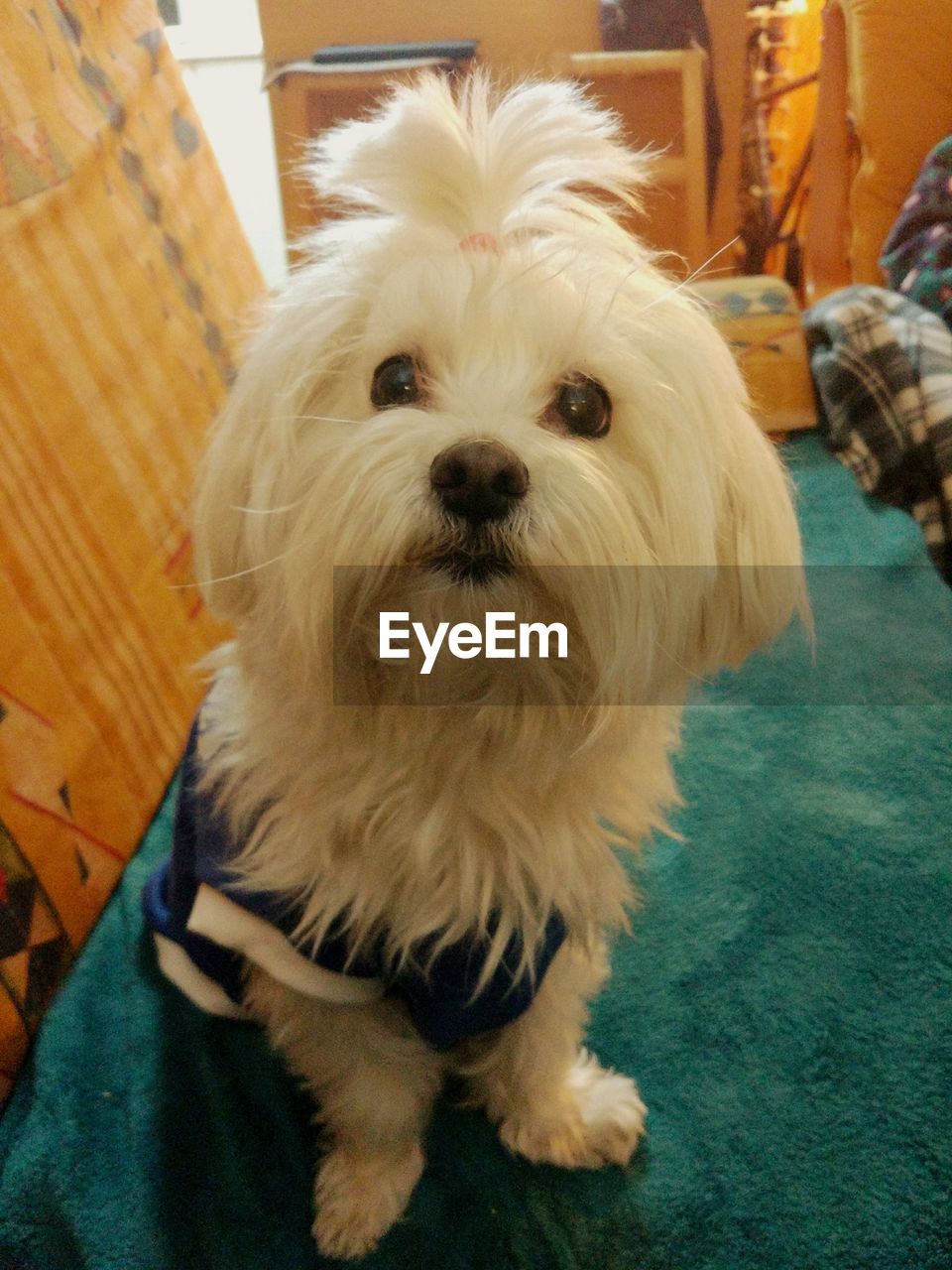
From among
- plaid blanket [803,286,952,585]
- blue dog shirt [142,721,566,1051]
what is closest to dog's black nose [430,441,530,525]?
blue dog shirt [142,721,566,1051]

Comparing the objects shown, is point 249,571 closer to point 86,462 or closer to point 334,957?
point 334,957

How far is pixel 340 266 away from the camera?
0.63 meters

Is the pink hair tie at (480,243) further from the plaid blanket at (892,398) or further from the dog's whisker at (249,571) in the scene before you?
the plaid blanket at (892,398)

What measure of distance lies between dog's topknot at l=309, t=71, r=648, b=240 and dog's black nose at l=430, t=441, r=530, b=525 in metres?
0.22

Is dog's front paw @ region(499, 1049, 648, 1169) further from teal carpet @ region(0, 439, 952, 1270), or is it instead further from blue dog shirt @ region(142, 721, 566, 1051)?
blue dog shirt @ region(142, 721, 566, 1051)

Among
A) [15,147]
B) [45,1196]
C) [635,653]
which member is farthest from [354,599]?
[15,147]

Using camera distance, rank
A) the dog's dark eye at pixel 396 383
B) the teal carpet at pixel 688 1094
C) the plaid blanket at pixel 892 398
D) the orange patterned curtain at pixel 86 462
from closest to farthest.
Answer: the dog's dark eye at pixel 396 383 → the teal carpet at pixel 688 1094 → the orange patterned curtain at pixel 86 462 → the plaid blanket at pixel 892 398

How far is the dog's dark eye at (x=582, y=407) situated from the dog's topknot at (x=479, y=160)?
0.14 m

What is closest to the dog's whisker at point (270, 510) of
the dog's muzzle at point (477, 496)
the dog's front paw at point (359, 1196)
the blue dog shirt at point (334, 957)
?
the dog's muzzle at point (477, 496)

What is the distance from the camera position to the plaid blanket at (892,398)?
1397 mm

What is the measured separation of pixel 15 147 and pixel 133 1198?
40.5 inches

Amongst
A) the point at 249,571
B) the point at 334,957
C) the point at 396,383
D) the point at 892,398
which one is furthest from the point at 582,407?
the point at 892,398

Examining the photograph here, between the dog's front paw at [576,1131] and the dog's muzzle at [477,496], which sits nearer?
the dog's muzzle at [477,496]

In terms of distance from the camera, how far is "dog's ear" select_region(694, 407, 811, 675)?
625 millimetres
